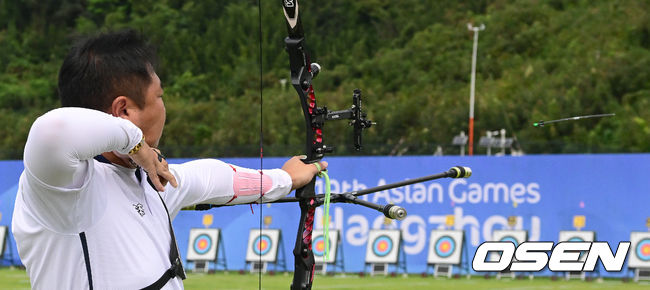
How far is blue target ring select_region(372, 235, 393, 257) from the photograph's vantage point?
43.8 feet

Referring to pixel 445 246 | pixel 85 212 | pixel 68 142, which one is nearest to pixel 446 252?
pixel 445 246

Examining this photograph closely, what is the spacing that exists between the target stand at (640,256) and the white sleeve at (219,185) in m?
9.91

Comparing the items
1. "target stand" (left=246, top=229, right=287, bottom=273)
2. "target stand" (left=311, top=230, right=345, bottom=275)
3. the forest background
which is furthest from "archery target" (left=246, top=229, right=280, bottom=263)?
the forest background

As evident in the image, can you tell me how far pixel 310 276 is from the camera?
123 inches

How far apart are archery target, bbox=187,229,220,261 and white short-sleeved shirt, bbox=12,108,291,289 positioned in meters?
12.5

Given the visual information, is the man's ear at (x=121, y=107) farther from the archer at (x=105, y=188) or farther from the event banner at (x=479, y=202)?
the event banner at (x=479, y=202)

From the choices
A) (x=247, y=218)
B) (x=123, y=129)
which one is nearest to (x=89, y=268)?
(x=123, y=129)

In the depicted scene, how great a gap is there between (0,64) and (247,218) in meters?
24.6

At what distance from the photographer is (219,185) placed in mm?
2402

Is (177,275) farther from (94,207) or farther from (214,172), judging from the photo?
(214,172)

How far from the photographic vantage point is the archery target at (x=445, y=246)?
12.9 meters

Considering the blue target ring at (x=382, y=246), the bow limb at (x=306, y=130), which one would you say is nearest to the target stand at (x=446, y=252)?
the blue target ring at (x=382, y=246)

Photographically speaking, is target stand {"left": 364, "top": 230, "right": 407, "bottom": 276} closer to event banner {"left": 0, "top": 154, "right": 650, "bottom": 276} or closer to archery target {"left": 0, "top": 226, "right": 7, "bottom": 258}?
event banner {"left": 0, "top": 154, "right": 650, "bottom": 276}

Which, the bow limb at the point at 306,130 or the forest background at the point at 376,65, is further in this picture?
the forest background at the point at 376,65
